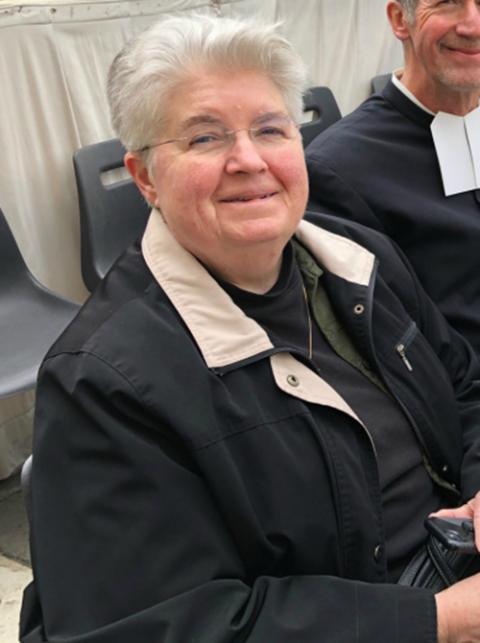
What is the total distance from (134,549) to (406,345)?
2.12ft

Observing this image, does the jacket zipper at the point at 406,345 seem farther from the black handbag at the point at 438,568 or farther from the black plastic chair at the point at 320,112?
the black plastic chair at the point at 320,112

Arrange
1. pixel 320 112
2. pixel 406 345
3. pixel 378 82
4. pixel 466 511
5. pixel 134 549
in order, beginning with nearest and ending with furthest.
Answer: pixel 134 549 < pixel 466 511 < pixel 406 345 < pixel 320 112 < pixel 378 82

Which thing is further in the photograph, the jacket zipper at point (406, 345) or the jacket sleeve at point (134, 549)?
the jacket zipper at point (406, 345)

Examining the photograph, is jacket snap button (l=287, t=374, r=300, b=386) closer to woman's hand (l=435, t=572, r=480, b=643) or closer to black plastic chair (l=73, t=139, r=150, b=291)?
woman's hand (l=435, t=572, r=480, b=643)

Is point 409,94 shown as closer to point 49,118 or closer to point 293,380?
point 293,380

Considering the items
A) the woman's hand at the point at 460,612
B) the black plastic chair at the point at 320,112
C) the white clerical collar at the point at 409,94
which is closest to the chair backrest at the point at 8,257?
the white clerical collar at the point at 409,94

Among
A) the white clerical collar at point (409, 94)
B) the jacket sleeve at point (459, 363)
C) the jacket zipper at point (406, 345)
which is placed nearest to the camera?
the jacket zipper at point (406, 345)

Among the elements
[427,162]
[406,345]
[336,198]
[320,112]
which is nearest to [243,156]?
[406,345]

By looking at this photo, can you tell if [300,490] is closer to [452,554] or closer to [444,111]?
[452,554]

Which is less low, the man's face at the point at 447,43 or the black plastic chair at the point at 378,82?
the man's face at the point at 447,43

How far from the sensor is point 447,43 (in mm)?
1773

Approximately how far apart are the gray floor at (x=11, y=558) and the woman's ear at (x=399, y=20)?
172cm

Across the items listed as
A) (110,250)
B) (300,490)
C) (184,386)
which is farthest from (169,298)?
(110,250)

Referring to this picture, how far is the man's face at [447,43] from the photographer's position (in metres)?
1.75
